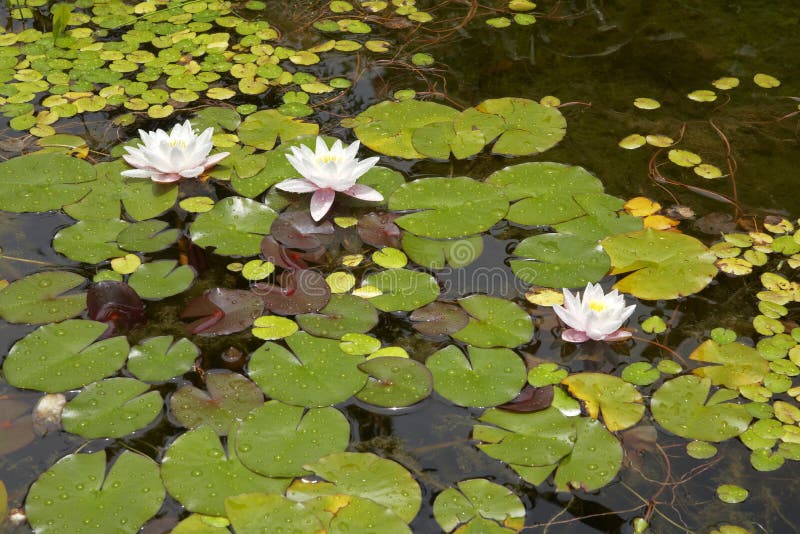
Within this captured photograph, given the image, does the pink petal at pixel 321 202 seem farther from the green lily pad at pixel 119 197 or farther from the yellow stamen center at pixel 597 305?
the yellow stamen center at pixel 597 305

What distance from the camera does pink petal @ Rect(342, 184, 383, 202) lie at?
301cm

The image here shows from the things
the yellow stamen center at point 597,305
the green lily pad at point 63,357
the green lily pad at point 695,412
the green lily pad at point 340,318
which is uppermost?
the yellow stamen center at point 597,305

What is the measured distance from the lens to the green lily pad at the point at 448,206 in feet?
9.62

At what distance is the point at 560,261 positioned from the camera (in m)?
2.84

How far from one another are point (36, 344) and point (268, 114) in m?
1.54

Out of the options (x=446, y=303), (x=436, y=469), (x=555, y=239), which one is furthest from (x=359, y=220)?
(x=436, y=469)

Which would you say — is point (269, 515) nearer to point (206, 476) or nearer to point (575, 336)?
point (206, 476)

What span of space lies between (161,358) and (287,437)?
0.53m

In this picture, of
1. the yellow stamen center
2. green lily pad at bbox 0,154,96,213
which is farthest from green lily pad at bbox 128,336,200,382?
the yellow stamen center

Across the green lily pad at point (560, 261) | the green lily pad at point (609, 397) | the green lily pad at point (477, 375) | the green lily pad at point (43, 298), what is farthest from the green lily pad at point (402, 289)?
the green lily pad at point (43, 298)

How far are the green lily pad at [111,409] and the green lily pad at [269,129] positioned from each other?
134cm

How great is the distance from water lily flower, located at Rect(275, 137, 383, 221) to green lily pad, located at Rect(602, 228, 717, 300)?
0.94 m

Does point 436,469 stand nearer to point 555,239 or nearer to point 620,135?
point 555,239

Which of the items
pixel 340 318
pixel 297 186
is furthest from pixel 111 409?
pixel 297 186
